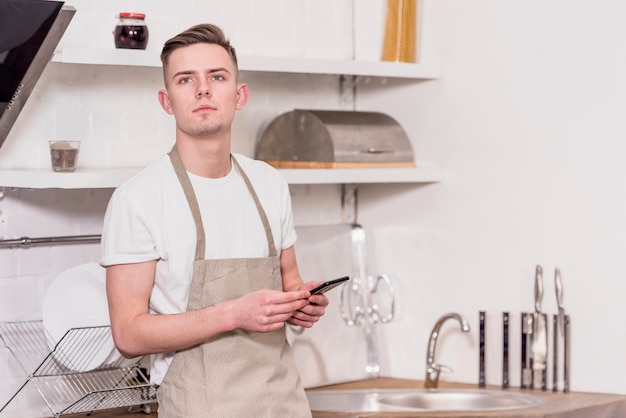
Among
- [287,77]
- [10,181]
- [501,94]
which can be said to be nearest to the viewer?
[10,181]

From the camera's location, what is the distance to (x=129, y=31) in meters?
2.73

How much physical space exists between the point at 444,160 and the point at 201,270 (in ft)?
4.21

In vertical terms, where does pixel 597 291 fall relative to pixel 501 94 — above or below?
below

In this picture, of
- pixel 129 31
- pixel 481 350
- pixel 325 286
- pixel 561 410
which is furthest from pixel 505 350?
pixel 129 31

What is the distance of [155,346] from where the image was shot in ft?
6.93

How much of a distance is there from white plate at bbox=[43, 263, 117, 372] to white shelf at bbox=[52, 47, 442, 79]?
54cm

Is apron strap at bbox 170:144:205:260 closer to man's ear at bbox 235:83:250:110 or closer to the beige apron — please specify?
the beige apron

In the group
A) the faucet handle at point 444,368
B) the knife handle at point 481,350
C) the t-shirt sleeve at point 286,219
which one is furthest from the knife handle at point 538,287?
the t-shirt sleeve at point 286,219

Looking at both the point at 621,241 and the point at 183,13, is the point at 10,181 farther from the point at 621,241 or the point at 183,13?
the point at 621,241

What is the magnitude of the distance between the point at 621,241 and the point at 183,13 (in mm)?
1354

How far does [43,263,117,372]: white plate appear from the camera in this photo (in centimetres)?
267

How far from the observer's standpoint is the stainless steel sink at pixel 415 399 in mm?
2994

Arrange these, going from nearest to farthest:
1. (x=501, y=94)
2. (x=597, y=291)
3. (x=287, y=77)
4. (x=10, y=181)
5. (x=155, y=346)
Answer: (x=155, y=346)
(x=10, y=181)
(x=597, y=291)
(x=501, y=94)
(x=287, y=77)

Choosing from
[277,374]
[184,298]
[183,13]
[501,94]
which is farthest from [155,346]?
[501,94]
